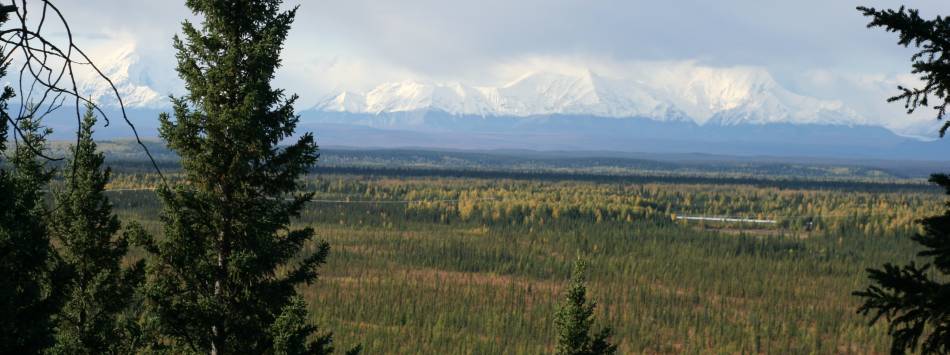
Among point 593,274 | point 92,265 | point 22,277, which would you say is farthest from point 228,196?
point 593,274

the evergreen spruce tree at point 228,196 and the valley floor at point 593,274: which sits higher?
the evergreen spruce tree at point 228,196

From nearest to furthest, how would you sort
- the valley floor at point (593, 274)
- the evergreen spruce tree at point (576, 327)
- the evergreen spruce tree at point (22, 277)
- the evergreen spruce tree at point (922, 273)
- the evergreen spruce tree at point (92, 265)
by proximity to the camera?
1. the evergreen spruce tree at point (922, 273)
2. the evergreen spruce tree at point (22, 277)
3. the evergreen spruce tree at point (92, 265)
4. the evergreen spruce tree at point (576, 327)
5. the valley floor at point (593, 274)

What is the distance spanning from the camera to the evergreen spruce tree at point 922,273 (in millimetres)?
9078

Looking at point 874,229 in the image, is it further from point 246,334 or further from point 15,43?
point 15,43

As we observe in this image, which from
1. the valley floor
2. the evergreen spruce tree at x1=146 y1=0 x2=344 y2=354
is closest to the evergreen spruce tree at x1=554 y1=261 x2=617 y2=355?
the valley floor

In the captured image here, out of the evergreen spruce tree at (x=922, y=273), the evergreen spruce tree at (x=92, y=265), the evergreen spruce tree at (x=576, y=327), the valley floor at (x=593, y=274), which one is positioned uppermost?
the evergreen spruce tree at (x=922, y=273)

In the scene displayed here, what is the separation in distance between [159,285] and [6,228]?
2.94m

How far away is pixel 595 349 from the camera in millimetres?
30438

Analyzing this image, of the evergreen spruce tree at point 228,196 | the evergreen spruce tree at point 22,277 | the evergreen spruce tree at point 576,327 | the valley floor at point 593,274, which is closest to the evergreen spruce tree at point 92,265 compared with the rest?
the evergreen spruce tree at point 22,277

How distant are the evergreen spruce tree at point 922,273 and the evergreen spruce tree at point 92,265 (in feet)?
Answer: 66.7

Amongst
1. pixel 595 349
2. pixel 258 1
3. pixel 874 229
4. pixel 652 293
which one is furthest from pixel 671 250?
pixel 258 1

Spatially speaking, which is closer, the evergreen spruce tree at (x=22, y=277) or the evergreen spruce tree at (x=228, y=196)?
the evergreen spruce tree at (x=22, y=277)

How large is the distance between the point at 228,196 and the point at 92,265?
9426 mm

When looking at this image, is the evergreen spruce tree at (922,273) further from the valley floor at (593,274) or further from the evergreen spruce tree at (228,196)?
the valley floor at (593,274)
